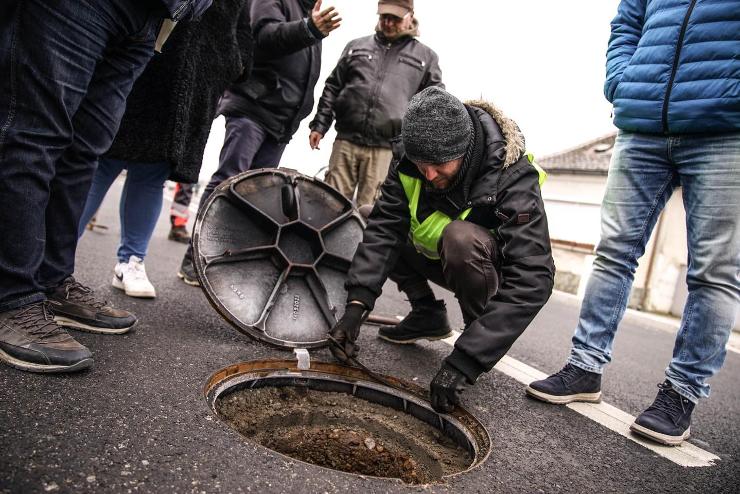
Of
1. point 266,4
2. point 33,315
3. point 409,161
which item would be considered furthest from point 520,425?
point 266,4

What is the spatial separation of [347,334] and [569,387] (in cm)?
110

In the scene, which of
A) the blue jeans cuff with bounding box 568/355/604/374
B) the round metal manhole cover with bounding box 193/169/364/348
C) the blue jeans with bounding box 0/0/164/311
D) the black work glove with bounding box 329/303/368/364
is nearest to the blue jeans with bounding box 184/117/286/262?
the round metal manhole cover with bounding box 193/169/364/348

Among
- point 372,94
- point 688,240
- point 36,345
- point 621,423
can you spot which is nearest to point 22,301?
point 36,345

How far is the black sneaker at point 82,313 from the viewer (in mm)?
2148

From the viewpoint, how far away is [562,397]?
2.38 metres

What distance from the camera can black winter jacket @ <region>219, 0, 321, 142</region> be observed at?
3338mm

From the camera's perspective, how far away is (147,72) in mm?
2477

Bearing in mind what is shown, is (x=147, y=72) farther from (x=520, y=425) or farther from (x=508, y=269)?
(x=520, y=425)

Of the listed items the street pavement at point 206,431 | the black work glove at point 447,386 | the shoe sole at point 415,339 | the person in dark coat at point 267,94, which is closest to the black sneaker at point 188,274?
the person in dark coat at point 267,94

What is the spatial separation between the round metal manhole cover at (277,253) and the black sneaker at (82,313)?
40 cm

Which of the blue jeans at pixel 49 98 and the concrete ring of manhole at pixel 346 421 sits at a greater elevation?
the blue jeans at pixel 49 98

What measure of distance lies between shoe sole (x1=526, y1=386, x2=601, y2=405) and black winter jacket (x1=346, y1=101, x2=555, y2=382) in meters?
0.60

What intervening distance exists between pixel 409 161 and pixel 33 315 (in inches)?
62.6

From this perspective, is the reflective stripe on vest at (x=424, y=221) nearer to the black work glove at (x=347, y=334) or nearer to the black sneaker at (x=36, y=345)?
the black work glove at (x=347, y=334)
